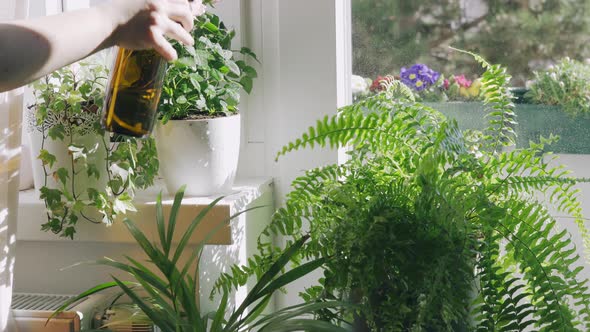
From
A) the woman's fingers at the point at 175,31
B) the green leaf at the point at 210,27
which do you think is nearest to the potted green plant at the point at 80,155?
the green leaf at the point at 210,27

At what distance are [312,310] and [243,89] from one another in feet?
2.29

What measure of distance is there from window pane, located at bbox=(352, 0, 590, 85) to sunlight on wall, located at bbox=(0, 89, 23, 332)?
0.79 m

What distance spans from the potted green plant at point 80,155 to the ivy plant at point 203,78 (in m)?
0.10

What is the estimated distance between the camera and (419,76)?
67.4 inches

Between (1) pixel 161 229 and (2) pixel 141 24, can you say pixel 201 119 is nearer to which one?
(1) pixel 161 229

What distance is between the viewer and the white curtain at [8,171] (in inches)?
51.1

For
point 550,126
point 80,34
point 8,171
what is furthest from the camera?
point 550,126

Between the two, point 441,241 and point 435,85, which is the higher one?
point 435,85

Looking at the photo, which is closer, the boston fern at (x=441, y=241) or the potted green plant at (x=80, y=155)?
the boston fern at (x=441, y=241)

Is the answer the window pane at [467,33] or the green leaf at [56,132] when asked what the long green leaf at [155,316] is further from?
the window pane at [467,33]

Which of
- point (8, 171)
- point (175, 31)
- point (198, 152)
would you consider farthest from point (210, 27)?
point (175, 31)

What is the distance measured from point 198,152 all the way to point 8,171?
1.19 ft

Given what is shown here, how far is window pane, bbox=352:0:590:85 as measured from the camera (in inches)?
63.0

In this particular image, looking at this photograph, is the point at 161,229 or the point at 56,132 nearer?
the point at 161,229
